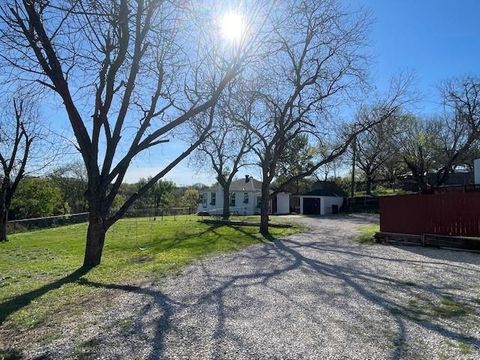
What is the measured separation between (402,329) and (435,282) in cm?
367

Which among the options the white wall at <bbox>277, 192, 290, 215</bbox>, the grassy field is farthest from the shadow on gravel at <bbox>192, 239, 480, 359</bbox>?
the white wall at <bbox>277, 192, 290, 215</bbox>

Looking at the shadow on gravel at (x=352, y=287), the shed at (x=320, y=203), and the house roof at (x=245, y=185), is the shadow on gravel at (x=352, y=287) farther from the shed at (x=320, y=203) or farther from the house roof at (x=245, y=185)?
the house roof at (x=245, y=185)

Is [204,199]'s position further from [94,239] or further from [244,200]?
[94,239]

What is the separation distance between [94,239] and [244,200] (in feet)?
126

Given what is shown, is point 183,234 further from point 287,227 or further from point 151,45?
point 151,45

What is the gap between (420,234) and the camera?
15.3 metres

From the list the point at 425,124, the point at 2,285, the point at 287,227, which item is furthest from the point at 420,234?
the point at 425,124

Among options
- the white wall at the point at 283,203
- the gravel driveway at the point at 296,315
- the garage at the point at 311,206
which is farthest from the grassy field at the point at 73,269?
the white wall at the point at 283,203

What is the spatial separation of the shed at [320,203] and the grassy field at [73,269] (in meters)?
22.1

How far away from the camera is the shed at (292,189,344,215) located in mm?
41737

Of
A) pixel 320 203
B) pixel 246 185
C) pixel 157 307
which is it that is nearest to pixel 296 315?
pixel 157 307

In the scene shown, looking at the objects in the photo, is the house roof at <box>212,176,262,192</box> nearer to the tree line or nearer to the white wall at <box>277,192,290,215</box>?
the white wall at <box>277,192,290,215</box>

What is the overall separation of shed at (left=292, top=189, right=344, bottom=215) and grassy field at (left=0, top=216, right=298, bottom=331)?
22101 millimetres

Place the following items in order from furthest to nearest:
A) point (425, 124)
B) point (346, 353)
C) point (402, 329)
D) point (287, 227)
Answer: point (425, 124) → point (287, 227) → point (402, 329) → point (346, 353)
